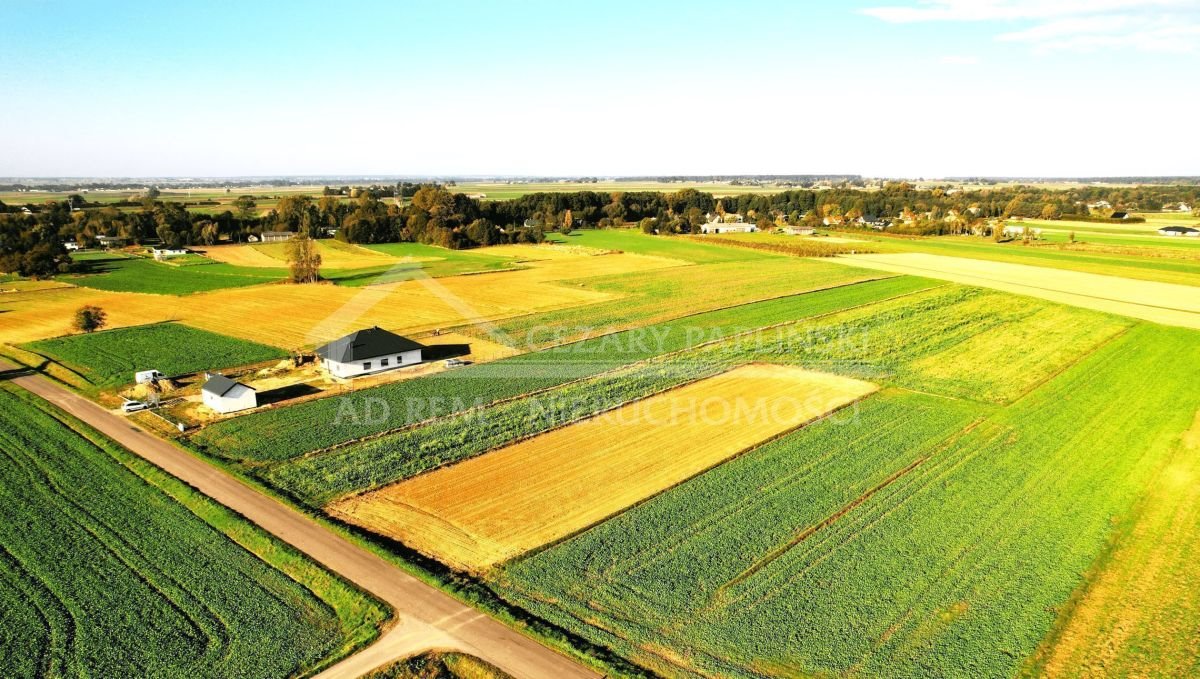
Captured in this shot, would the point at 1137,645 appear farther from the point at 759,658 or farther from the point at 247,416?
the point at 247,416

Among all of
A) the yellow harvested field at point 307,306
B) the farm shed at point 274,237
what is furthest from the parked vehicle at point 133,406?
the farm shed at point 274,237

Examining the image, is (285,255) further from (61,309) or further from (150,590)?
(150,590)

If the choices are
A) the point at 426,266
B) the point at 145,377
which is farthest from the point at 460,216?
the point at 145,377

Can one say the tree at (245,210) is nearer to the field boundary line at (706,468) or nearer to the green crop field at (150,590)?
the green crop field at (150,590)

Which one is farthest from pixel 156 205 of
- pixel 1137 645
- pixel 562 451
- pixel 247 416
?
pixel 1137 645

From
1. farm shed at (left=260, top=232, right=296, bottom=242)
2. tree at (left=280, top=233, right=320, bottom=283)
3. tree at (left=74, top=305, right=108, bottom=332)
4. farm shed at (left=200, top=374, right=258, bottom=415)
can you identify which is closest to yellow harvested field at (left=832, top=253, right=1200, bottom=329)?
tree at (left=280, top=233, right=320, bottom=283)

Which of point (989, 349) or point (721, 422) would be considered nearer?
point (721, 422)

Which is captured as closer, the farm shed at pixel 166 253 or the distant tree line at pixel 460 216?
the farm shed at pixel 166 253
